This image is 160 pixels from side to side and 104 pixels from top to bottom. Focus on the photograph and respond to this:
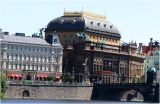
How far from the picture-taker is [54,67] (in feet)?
513

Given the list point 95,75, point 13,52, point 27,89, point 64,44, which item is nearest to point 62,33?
point 64,44

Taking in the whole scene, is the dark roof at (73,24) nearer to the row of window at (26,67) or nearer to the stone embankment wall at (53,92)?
the row of window at (26,67)

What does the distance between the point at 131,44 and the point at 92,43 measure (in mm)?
16644

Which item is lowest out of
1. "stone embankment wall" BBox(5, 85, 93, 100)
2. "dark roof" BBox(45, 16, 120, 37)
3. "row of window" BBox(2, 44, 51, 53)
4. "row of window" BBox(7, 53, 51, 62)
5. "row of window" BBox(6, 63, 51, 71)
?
"stone embankment wall" BBox(5, 85, 93, 100)

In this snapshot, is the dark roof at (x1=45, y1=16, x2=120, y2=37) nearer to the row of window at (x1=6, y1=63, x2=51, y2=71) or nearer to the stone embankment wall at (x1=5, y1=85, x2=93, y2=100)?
the row of window at (x1=6, y1=63, x2=51, y2=71)

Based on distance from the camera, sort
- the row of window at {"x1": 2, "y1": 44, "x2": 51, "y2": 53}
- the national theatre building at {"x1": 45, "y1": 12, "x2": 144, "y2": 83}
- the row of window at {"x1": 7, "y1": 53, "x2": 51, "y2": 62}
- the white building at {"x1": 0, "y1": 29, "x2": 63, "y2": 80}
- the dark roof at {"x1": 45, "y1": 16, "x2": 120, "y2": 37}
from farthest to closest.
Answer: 1. the dark roof at {"x1": 45, "y1": 16, "x2": 120, "y2": 37}
2. the national theatre building at {"x1": 45, "y1": 12, "x2": 144, "y2": 83}
3. the row of window at {"x1": 7, "y1": 53, "x2": 51, "y2": 62}
4. the row of window at {"x1": 2, "y1": 44, "x2": 51, "y2": 53}
5. the white building at {"x1": 0, "y1": 29, "x2": 63, "y2": 80}

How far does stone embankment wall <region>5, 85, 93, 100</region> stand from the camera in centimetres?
12965

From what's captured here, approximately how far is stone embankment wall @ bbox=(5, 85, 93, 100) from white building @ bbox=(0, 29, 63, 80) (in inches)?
394

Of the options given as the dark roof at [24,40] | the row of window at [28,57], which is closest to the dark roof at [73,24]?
the dark roof at [24,40]

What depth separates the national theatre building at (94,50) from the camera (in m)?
168

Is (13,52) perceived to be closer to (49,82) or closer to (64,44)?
(49,82)

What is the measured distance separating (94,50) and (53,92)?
110 feet

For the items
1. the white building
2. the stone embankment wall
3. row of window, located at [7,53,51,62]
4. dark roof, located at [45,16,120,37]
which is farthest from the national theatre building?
the stone embankment wall

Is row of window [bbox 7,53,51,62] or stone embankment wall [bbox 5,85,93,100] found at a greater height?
row of window [bbox 7,53,51,62]
